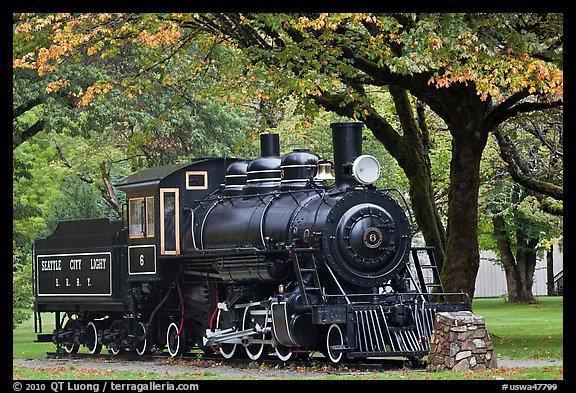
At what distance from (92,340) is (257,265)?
23.1 ft

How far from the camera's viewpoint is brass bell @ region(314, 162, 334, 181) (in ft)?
65.5

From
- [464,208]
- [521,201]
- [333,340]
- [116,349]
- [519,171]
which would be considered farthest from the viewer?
[521,201]

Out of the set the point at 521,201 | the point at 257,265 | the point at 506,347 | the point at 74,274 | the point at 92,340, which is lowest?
the point at 506,347

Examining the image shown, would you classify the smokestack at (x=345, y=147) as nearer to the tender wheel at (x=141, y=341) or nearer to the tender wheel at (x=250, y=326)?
the tender wheel at (x=250, y=326)

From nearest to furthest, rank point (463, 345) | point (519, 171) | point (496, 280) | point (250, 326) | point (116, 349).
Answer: point (463, 345), point (250, 326), point (116, 349), point (519, 171), point (496, 280)

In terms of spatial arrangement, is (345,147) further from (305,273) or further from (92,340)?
(92,340)

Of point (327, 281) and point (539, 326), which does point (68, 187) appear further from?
point (327, 281)

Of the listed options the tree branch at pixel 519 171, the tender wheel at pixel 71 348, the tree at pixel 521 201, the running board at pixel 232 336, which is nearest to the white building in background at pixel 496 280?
the tree at pixel 521 201

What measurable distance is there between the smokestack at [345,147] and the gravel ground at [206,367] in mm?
3431

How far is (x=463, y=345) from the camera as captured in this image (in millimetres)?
16922

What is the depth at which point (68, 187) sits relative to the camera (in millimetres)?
46031

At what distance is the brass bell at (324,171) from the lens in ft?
65.5

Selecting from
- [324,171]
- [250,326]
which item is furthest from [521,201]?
[250,326]
